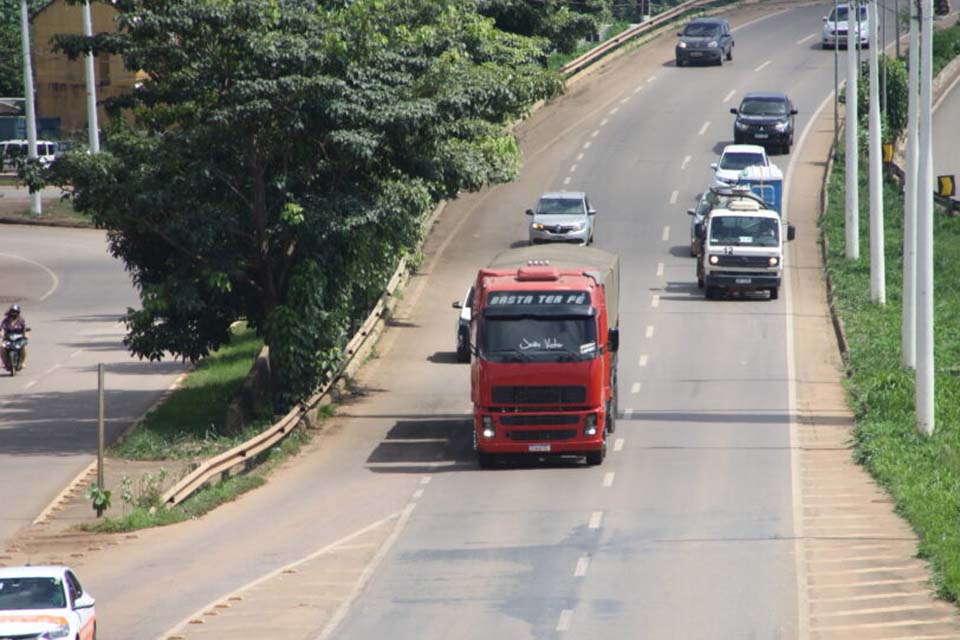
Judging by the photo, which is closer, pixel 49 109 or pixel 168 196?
pixel 168 196

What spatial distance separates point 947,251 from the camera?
178 ft

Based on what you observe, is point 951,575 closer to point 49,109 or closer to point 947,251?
point 947,251

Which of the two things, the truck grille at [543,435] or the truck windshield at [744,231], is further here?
the truck windshield at [744,231]

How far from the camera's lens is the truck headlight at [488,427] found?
3002 centimetres

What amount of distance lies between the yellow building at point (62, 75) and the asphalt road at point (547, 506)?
41.8m

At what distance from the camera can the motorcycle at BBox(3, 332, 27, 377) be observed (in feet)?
139

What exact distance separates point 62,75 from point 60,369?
181ft

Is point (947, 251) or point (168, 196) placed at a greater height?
point (168, 196)

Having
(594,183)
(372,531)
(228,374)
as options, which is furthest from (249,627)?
(594,183)

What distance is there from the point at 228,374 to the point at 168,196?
9.27 metres

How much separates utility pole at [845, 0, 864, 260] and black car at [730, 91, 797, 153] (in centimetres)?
1429

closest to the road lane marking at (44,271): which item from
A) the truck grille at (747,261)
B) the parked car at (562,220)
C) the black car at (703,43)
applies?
the parked car at (562,220)

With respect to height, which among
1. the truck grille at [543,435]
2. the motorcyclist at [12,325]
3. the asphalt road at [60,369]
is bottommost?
the asphalt road at [60,369]

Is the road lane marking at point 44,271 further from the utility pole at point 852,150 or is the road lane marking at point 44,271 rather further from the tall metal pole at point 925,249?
the tall metal pole at point 925,249
